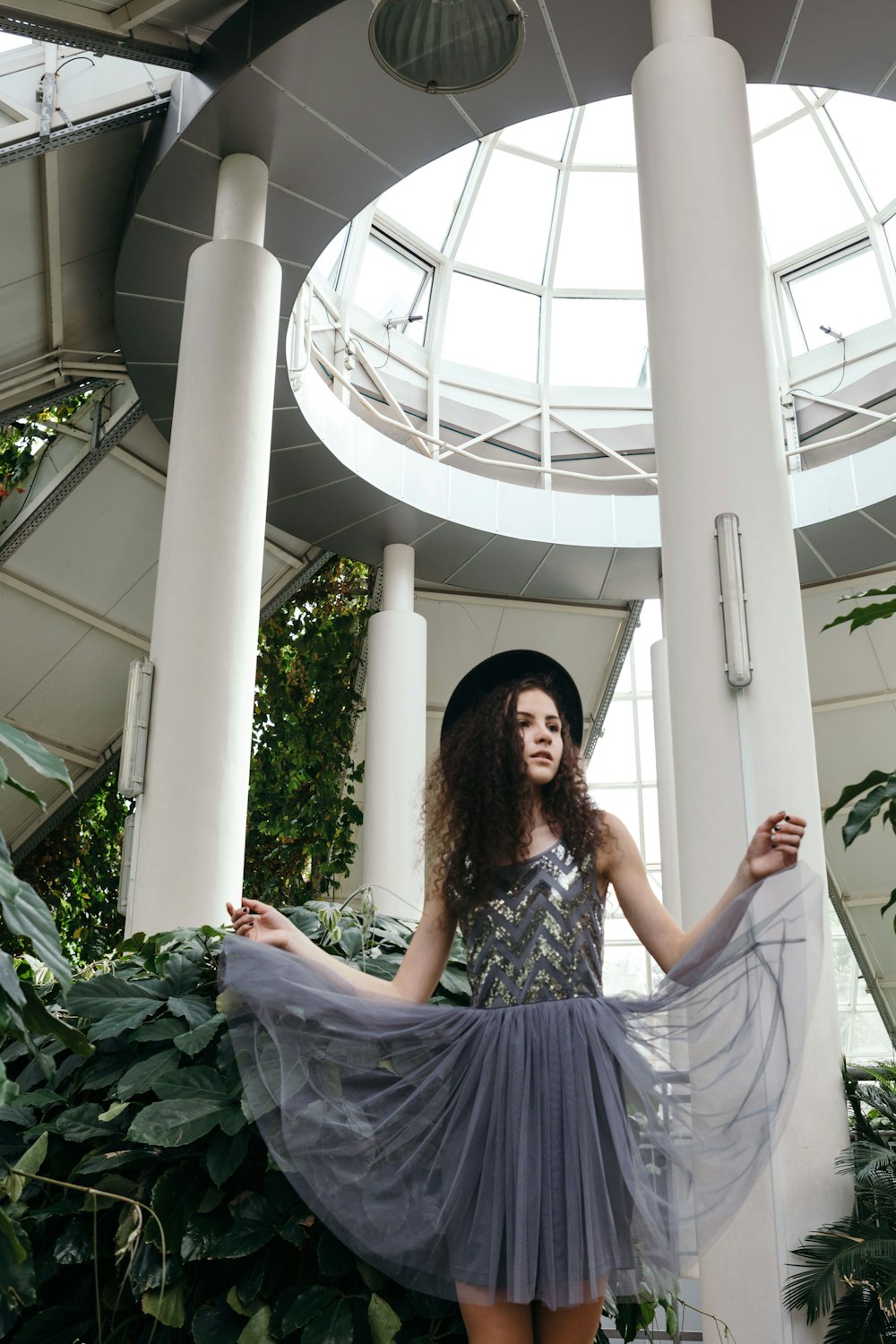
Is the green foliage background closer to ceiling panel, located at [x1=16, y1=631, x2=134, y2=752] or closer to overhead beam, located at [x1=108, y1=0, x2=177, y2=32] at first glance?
ceiling panel, located at [x1=16, y1=631, x2=134, y2=752]

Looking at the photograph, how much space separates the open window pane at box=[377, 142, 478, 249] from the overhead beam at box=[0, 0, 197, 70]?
513 centimetres

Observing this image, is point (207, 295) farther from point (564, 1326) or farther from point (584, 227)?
point (584, 227)

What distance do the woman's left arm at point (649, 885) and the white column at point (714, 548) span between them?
3.91ft

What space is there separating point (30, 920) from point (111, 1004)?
2.49 feet

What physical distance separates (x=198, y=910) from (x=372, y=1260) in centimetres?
299

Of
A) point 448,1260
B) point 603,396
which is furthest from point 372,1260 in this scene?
point 603,396

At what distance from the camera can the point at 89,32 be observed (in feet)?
17.3

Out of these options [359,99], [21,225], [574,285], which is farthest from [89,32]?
[574,285]

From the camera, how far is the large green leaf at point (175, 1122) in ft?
6.89

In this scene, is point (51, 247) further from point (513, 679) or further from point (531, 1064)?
point (531, 1064)

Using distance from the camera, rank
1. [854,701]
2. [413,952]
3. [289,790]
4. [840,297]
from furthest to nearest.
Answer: [854,701] < [840,297] < [289,790] < [413,952]

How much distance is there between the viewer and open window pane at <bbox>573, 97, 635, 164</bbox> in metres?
11.1

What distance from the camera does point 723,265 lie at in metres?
3.97

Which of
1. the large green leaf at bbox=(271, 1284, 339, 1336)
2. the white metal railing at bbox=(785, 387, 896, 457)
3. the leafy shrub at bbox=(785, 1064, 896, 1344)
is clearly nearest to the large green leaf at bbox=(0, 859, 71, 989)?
the large green leaf at bbox=(271, 1284, 339, 1336)
